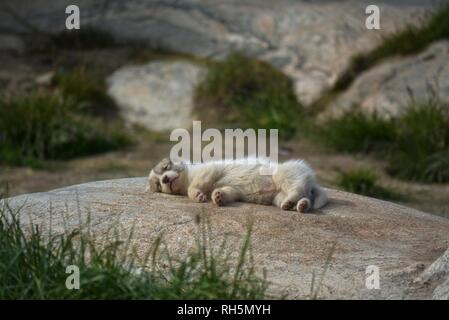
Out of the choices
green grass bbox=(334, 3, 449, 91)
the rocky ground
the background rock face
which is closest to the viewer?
the rocky ground

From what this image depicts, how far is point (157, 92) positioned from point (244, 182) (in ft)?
24.8

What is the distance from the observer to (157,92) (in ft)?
45.0

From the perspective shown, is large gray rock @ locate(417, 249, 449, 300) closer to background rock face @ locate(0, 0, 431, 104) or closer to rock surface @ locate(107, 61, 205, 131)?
rock surface @ locate(107, 61, 205, 131)

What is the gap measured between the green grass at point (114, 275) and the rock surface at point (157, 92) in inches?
324

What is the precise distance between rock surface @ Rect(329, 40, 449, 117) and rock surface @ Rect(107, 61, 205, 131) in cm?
217

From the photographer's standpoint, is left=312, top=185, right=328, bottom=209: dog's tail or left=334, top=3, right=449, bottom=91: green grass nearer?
left=312, top=185, right=328, bottom=209: dog's tail

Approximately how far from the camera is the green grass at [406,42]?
13109 mm

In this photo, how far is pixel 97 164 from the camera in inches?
460

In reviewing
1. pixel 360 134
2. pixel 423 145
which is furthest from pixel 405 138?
pixel 360 134

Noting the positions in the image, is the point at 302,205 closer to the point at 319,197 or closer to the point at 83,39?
the point at 319,197

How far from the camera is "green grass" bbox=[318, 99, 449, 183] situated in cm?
1087

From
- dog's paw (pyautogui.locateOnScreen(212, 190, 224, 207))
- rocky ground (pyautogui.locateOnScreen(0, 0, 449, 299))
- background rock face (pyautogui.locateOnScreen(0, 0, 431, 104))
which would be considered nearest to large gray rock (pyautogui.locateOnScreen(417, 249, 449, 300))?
rocky ground (pyautogui.locateOnScreen(0, 0, 449, 299))

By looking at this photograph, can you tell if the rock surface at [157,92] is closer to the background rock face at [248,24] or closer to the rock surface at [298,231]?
the background rock face at [248,24]

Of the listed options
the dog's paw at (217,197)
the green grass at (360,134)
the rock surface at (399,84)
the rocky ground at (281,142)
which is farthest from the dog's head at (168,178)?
the rock surface at (399,84)
